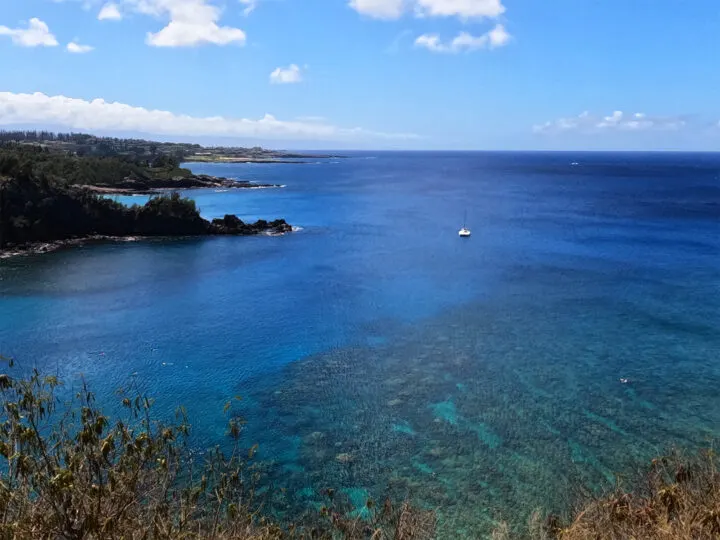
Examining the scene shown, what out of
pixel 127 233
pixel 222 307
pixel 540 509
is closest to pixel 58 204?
pixel 127 233

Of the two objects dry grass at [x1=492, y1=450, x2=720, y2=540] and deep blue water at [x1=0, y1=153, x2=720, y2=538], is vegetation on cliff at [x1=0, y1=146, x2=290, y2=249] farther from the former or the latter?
dry grass at [x1=492, y1=450, x2=720, y2=540]

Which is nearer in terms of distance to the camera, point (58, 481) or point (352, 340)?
point (58, 481)

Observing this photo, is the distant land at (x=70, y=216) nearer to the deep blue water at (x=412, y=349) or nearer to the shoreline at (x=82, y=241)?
the shoreline at (x=82, y=241)

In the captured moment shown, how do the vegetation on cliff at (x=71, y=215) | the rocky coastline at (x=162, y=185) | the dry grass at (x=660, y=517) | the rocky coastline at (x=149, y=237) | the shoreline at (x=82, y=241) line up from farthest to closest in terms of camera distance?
the rocky coastline at (x=162, y=185) < the vegetation on cliff at (x=71, y=215) < the rocky coastline at (x=149, y=237) < the shoreline at (x=82, y=241) < the dry grass at (x=660, y=517)

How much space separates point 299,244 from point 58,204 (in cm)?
3229

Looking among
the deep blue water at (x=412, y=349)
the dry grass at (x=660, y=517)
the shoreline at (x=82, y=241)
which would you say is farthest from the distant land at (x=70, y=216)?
the dry grass at (x=660, y=517)

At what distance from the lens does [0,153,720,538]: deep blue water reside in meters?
24.1

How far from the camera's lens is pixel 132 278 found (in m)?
55.2

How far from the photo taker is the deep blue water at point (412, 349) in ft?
79.0

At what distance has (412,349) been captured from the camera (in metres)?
36.5

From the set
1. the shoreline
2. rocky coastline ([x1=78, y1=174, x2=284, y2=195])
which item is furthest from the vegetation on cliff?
rocky coastline ([x1=78, y1=174, x2=284, y2=195])

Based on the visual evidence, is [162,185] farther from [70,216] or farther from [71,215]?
[70,216]

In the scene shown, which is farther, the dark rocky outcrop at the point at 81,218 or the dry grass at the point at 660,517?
the dark rocky outcrop at the point at 81,218

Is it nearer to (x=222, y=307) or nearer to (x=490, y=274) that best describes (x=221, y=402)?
(x=222, y=307)
